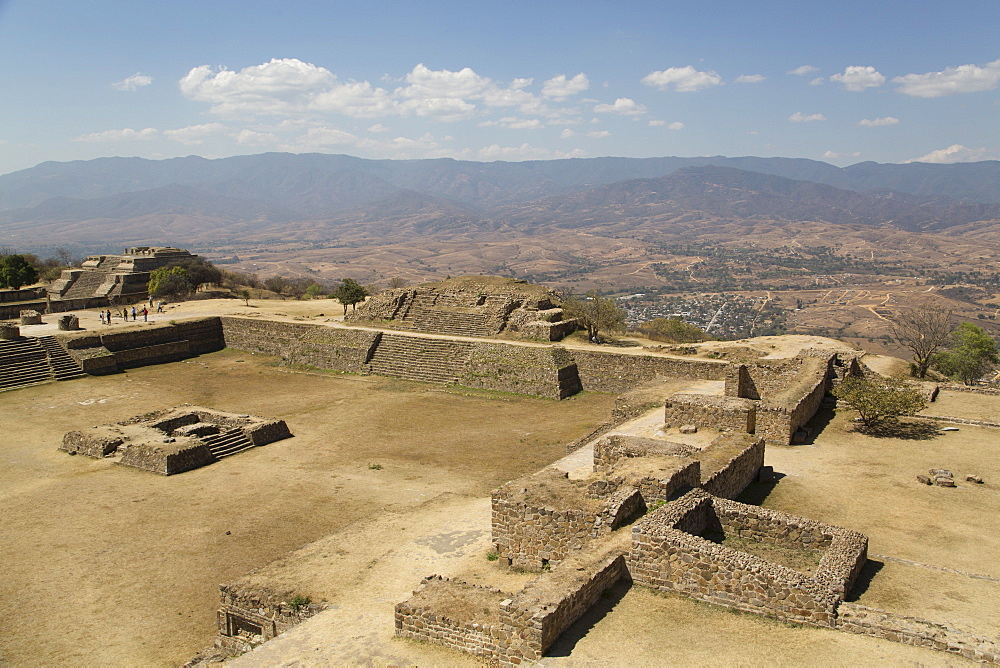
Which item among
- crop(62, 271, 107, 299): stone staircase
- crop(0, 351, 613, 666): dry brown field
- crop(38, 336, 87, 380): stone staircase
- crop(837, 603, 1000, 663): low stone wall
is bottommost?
crop(0, 351, 613, 666): dry brown field

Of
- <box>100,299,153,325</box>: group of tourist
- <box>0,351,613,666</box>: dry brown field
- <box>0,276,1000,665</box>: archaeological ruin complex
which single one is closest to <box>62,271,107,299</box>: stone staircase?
<box>100,299,153,325</box>: group of tourist

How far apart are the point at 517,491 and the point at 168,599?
587 cm

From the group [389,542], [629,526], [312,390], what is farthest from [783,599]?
[312,390]

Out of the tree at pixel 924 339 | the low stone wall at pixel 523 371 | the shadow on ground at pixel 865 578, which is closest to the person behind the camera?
the shadow on ground at pixel 865 578

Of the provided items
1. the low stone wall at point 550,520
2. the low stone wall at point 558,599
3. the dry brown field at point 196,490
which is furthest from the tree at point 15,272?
the low stone wall at point 558,599

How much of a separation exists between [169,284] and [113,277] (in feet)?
15.7

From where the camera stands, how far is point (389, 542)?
11656mm

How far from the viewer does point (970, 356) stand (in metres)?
27.2

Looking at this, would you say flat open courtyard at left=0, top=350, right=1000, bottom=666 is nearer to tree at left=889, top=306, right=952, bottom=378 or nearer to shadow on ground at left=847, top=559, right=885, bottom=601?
shadow on ground at left=847, top=559, right=885, bottom=601

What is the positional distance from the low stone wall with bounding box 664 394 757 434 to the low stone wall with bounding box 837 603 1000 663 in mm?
7570

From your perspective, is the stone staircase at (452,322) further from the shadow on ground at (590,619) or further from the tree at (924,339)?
the shadow on ground at (590,619)

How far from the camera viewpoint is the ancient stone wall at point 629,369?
22.6 m

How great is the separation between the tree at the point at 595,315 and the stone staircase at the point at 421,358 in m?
5.35

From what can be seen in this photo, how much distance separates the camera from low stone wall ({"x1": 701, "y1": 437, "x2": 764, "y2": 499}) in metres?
11.2
